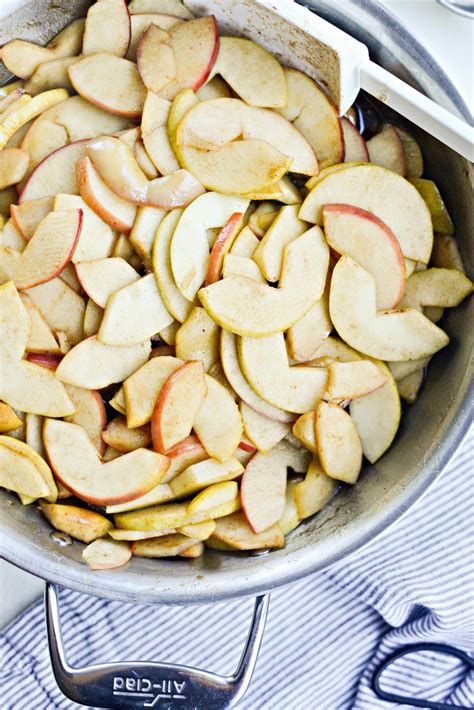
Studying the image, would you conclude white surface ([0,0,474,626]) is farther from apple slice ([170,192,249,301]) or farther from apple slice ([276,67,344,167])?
apple slice ([170,192,249,301])

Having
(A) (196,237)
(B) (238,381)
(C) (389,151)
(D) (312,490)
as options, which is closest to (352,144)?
(C) (389,151)

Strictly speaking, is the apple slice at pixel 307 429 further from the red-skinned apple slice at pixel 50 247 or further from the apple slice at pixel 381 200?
the red-skinned apple slice at pixel 50 247

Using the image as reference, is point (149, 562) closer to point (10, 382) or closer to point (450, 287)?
point (10, 382)

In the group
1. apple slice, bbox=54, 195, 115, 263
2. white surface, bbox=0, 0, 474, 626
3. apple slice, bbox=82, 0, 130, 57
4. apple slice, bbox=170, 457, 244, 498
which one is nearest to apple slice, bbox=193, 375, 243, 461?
apple slice, bbox=170, 457, 244, 498

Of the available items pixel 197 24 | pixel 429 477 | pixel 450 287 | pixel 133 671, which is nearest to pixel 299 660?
pixel 133 671

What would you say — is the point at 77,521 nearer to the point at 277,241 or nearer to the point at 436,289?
the point at 277,241

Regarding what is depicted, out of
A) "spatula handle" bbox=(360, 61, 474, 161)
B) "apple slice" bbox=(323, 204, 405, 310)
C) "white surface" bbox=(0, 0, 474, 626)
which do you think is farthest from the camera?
"white surface" bbox=(0, 0, 474, 626)
